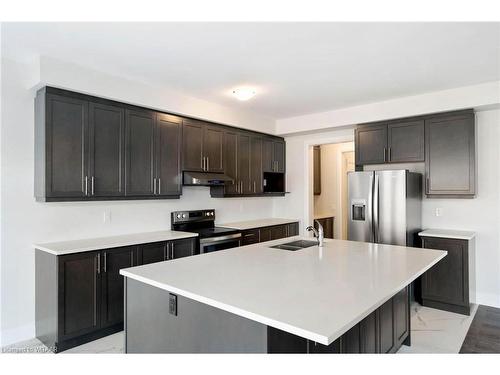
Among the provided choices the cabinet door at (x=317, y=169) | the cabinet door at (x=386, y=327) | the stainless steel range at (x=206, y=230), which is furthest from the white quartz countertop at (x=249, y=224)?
the cabinet door at (x=386, y=327)

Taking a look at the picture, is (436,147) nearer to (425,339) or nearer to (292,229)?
(425,339)

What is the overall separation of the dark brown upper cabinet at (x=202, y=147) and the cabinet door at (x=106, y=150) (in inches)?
32.6

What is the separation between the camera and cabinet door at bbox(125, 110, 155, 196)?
3590mm

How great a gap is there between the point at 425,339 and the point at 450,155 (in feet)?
7.01

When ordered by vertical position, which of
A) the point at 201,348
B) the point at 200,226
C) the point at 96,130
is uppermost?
the point at 96,130

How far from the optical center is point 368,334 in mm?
2119

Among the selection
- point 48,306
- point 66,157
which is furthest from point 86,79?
point 48,306

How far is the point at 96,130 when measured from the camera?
3326 millimetres

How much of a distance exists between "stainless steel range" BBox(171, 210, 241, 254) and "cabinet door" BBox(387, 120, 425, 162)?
2.30 meters

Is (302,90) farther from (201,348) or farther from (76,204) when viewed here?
(201,348)

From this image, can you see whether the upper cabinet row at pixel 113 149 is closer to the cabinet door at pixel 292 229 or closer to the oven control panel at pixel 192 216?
the oven control panel at pixel 192 216

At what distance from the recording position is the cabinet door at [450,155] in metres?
3.87

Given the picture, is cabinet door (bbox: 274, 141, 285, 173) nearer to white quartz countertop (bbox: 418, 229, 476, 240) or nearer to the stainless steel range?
the stainless steel range

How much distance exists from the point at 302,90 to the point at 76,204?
275 cm
